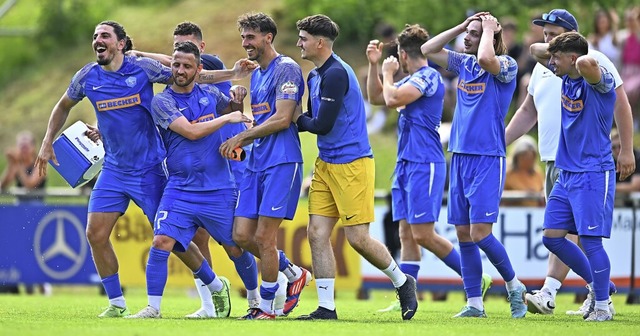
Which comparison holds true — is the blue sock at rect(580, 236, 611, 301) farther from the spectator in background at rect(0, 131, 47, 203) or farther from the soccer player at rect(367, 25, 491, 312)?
the spectator in background at rect(0, 131, 47, 203)

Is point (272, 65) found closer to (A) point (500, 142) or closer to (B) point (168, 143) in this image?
(B) point (168, 143)

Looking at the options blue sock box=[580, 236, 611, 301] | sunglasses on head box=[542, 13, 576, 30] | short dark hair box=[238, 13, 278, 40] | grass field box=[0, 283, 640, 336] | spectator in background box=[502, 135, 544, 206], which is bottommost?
grass field box=[0, 283, 640, 336]

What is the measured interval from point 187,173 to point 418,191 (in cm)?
269

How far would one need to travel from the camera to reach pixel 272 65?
11.4 meters

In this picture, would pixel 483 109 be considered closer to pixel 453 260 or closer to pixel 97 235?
pixel 453 260

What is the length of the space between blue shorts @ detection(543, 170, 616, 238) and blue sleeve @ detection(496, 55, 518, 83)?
1.04 m

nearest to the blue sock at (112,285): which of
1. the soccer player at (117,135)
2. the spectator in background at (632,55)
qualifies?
the soccer player at (117,135)

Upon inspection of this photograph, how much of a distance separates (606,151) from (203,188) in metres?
3.77

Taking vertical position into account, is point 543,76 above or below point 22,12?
Result: below

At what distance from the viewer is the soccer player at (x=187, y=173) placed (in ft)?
36.8

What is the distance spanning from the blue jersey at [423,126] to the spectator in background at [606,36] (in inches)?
325

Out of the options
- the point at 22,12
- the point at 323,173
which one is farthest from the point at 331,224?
the point at 22,12

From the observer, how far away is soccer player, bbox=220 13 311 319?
36.6 ft

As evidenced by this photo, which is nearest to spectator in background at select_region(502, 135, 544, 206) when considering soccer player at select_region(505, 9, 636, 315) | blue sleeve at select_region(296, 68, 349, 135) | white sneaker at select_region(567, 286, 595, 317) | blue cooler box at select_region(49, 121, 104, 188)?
soccer player at select_region(505, 9, 636, 315)
